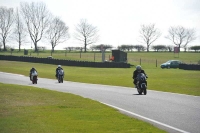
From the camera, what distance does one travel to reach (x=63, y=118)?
1146cm

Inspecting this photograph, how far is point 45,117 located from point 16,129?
2.11 meters

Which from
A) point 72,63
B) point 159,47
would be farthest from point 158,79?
point 159,47

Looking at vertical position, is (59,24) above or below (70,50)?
above

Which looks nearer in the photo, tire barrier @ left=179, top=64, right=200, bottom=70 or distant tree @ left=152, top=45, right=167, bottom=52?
tire barrier @ left=179, top=64, right=200, bottom=70

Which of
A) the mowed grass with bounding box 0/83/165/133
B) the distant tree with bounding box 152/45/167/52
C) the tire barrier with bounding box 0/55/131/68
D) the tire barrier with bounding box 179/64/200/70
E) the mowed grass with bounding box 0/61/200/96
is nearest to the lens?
the mowed grass with bounding box 0/83/165/133

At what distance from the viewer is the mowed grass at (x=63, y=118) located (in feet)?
31.4

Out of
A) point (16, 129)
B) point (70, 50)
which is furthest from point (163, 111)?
point (70, 50)

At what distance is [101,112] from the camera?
12875mm

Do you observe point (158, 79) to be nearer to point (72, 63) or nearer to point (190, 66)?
point (190, 66)

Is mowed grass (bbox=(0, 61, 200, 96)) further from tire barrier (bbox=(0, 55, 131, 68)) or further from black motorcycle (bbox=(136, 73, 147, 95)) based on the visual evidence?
tire barrier (bbox=(0, 55, 131, 68))

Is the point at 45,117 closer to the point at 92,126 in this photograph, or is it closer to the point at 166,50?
the point at 92,126

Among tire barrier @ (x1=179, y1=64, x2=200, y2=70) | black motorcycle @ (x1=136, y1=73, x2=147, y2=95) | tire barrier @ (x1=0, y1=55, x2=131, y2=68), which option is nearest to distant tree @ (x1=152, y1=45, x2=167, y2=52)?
tire barrier @ (x1=0, y1=55, x2=131, y2=68)

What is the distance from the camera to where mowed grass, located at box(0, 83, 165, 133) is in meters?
9.58

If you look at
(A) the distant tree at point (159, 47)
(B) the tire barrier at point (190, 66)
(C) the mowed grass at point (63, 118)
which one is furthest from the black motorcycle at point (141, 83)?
(A) the distant tree at point (159, 47)
